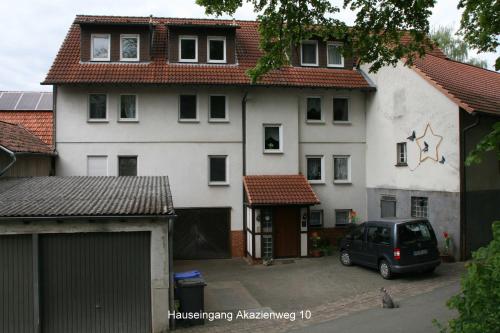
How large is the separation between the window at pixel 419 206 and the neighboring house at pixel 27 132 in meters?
14.3

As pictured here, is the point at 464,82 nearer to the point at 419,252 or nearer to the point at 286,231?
the point at 419,252

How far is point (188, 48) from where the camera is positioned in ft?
66.7

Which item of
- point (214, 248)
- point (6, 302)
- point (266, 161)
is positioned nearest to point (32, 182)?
point (6, 302)

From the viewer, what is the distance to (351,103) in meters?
21.3

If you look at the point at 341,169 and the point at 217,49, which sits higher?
the point at 217,49

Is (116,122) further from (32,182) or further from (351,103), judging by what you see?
(351,103)

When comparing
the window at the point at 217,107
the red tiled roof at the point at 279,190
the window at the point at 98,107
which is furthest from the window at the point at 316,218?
the window at the point at 98,107

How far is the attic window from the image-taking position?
783 inches

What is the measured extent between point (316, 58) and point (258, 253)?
31.4ft

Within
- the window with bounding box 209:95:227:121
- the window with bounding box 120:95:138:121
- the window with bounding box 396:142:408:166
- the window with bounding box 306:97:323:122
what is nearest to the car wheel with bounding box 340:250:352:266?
the window with bounding box 396:142:408:166

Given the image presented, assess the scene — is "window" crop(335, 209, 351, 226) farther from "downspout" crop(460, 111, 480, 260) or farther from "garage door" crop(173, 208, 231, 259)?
"downspout" crop(460, 111, 480, 260)

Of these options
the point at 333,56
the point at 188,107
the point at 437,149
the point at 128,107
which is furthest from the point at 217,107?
the point at 437,149

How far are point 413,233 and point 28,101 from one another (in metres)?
18.2

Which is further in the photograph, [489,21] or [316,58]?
[316,58]
